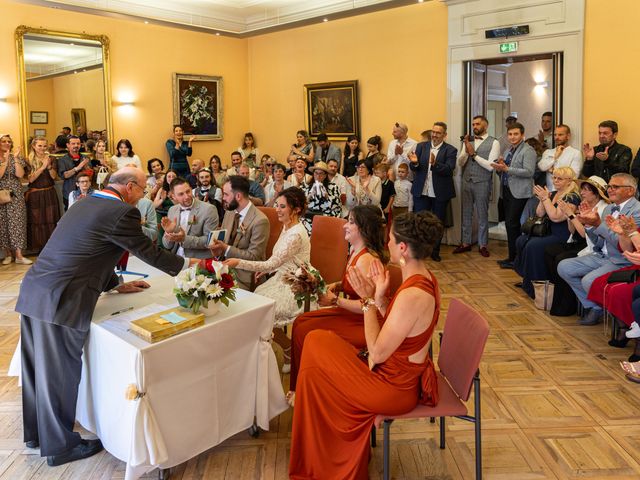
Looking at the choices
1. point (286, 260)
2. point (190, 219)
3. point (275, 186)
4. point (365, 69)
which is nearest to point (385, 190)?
point (275, 186)

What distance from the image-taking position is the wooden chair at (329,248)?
481 cm

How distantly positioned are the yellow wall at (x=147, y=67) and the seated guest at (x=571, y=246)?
7.77 meters

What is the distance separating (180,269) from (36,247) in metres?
7.00

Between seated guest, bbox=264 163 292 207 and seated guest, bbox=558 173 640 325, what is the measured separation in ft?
13.1

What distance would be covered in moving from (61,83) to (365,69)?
5.13 metres

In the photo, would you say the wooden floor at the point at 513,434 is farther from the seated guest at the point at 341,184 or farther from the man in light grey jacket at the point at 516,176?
the seated guest at the point at 341,184

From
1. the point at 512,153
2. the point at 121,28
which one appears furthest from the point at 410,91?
the point at 121,28

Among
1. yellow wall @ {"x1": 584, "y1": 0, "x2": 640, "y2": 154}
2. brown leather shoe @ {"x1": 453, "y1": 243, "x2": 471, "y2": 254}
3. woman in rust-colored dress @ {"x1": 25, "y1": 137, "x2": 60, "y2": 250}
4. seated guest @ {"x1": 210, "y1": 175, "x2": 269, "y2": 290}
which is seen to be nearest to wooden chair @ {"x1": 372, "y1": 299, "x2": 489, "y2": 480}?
seated guest @ {"x1": 210, "y1": 175, "x2": 269, "y2": 290}

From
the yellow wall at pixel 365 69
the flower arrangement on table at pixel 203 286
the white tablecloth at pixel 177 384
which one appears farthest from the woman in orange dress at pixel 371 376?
the yellow wall at pixel 365 69

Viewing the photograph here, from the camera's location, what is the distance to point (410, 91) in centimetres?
1008

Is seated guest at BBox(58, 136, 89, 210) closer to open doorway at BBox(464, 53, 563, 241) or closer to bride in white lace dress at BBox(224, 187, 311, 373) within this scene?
bride in white lace dress at BBox(224, 187, 311, 373)

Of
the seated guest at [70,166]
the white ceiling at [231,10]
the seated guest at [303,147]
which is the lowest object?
the seated guest at [70,166]

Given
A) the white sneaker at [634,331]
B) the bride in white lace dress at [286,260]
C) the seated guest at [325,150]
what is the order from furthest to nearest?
1. the seated guest at [325,150]
2. the white sneaker at [634,331]
3. the bride in white lace dress at [286,260]

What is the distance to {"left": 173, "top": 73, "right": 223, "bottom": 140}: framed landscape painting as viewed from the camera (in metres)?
11.6
